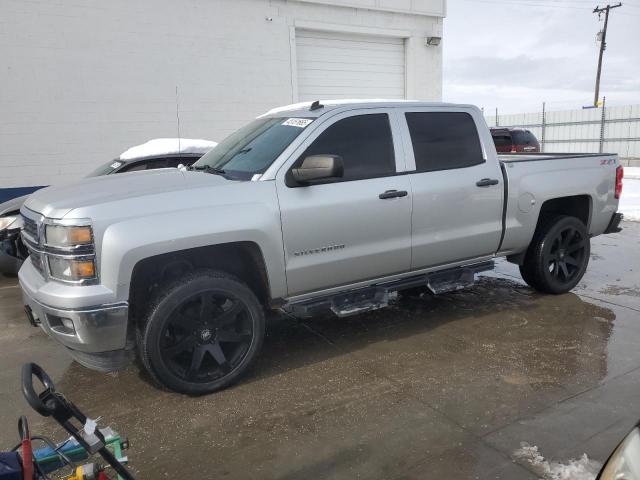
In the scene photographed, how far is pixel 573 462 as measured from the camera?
2811 millimetres

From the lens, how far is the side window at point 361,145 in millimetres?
4117

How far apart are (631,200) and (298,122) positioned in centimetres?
1153

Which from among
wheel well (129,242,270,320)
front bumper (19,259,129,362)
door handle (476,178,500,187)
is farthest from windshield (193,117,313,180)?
door handle (476,178,500,187)

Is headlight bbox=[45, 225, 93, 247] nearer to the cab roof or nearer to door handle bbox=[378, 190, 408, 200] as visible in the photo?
the cab roof

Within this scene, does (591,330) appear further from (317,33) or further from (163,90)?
(317,33)

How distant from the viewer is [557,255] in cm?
560

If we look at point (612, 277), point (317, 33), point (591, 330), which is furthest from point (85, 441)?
point (317, 33)

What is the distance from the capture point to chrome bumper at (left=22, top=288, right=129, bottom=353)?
3.22 m

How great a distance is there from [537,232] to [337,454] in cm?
355

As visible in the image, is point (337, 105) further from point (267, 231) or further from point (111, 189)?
point (111, 189)

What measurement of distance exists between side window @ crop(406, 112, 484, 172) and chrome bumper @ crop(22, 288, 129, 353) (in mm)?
2628

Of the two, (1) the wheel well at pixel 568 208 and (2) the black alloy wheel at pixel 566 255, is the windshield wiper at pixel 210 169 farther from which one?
(2) the black alloy wheel at pixel 566 255

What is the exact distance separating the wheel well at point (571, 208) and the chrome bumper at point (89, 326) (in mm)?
4313

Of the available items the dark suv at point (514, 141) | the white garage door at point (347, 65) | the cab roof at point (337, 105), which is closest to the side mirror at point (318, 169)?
the cab roof at point (337, 105)
